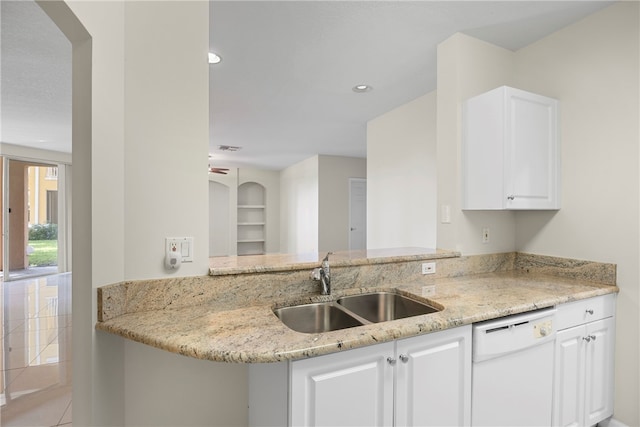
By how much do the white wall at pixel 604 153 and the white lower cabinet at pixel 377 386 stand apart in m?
1.25

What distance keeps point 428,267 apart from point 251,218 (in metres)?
7.52

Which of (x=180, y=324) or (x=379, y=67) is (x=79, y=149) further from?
(x=379, y=67)

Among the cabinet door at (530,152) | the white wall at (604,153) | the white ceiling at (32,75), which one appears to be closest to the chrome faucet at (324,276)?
the cabinet door at (530,152)

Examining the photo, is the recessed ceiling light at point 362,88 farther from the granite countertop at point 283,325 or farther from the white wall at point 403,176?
the granite countertop at point 283,325

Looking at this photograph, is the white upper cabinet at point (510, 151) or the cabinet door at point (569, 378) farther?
the white upper cabinet at point (510, 151)

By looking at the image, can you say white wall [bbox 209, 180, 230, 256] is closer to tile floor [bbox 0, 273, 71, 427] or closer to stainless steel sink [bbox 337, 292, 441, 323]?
tile floor [bbox 0, 273, 71, 427]

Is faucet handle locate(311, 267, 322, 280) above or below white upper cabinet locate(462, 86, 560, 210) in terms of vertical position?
below

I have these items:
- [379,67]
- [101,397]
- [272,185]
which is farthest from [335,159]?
[101,397]

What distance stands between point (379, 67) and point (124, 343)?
8.45 feet

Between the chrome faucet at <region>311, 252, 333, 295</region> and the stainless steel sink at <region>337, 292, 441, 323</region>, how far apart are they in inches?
5.8

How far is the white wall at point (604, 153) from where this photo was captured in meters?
1.82

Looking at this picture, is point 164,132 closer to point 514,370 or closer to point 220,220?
point 514,370

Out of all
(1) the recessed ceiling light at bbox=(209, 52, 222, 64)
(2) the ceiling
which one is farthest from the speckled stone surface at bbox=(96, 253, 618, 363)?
(1) the recessed ceiling light at bbox=(209, 52, 222, 64)

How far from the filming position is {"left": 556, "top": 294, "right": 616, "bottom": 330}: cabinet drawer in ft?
5.56
